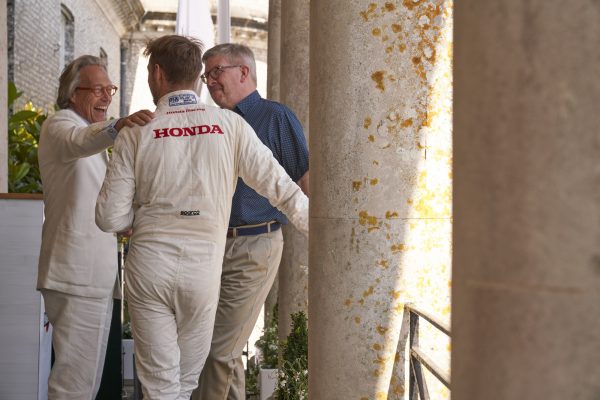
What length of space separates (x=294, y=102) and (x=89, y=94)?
2.22 meters

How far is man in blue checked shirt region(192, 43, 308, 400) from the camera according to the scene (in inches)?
180

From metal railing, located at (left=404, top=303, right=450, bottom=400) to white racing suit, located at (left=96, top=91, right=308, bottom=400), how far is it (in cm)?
107

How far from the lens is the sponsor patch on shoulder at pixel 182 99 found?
3494 mm

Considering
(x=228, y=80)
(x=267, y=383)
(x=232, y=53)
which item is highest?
(x=232, y=53)

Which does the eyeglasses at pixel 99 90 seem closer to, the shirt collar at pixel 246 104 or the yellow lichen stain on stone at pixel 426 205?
the shirt collar at pixel 246 104

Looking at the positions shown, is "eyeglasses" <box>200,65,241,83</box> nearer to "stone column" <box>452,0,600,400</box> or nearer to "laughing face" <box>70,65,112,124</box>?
"laughing face" <box>70,65,112,124</box>

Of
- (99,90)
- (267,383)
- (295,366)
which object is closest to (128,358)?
(267,383)

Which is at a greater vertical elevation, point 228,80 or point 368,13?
point 228,80

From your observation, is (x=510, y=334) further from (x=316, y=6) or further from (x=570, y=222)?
(x=316, y=6)

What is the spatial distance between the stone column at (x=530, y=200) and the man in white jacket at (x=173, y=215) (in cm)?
258

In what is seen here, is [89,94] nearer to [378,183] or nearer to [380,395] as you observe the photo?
[378,183]

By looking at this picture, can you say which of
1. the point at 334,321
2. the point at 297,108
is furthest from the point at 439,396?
the point at 297,108

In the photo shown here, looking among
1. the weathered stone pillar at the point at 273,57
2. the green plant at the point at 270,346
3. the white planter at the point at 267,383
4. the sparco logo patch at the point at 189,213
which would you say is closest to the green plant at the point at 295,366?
the white planter at the point at 267,383

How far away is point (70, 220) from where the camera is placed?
166 inches
